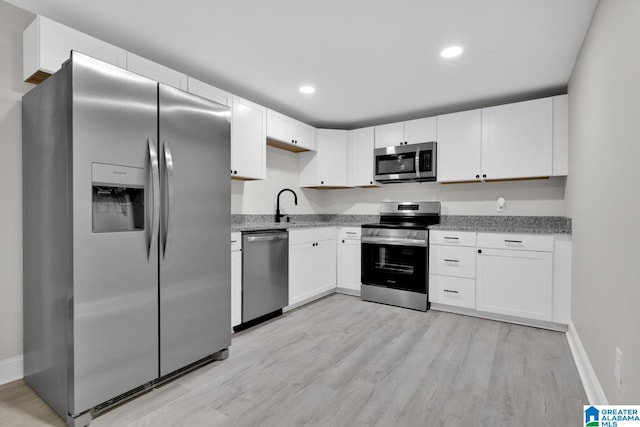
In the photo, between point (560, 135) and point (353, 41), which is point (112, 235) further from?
point (560, 135)

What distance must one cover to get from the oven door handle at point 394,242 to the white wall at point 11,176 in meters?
3.19

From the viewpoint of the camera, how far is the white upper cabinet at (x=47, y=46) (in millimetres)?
1966

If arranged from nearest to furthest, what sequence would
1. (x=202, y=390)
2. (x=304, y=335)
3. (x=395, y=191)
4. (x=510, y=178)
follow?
1. (x=202, y=390)
2. (x=304, y=335)
3. (x=510, y=178)
4. (x=395, y=191)

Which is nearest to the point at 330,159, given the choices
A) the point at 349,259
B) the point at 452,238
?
the point at 349,259

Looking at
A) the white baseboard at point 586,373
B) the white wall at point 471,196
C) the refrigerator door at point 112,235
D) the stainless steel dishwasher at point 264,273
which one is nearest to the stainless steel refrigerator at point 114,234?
the refrigerator door at point 112,235

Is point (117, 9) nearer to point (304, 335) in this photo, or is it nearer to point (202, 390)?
point (202, 390)

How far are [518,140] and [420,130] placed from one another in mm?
1066

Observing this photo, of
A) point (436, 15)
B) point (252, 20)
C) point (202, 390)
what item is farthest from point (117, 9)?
point (202, 390)

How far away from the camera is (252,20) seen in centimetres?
217

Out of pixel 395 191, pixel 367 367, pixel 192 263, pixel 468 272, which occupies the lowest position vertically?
pixel 367 367

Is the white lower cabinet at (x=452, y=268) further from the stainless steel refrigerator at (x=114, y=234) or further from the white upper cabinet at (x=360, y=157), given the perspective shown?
the stainless steel refrigerator at (x=114, y=234)

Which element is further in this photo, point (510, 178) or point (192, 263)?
point (510, 178)

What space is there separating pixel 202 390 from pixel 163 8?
2.40 m

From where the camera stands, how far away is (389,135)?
4215 mm
